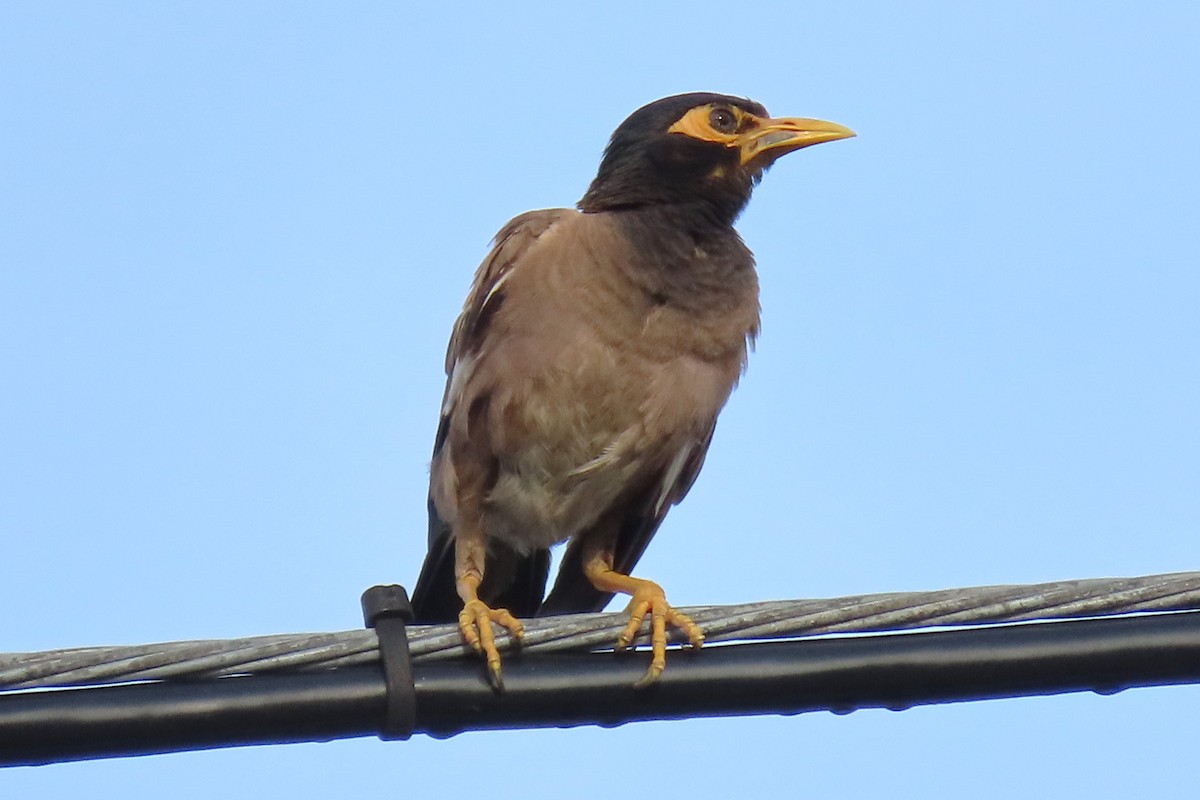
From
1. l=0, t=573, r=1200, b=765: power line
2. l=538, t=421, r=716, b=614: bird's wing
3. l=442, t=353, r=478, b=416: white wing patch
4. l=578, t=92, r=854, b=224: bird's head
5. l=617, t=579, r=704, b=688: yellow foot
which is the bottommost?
l=0, t=573, r=1200, b=765: power line

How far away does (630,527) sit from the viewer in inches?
216

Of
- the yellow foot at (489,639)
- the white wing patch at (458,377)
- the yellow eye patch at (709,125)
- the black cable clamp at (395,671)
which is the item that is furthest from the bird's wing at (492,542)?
the black cable clamp at (395,671)

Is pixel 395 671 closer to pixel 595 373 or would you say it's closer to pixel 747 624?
pixel 747 624

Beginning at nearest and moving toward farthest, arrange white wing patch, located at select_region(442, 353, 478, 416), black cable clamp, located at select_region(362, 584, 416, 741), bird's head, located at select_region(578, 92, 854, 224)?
black cable clamp, located at select_region(362, 584, 416, 741) → white wing patch, located at select_region(442, 353, 478, 416) → bird's head, located at select_region(578, 92, 854, 224)

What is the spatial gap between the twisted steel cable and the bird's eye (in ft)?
9.61

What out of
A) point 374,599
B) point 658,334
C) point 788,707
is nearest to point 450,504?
point 658,334

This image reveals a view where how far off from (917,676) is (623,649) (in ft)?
1.84

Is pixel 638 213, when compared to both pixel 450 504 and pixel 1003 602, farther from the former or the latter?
pixel 1003 602

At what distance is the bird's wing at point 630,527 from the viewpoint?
5285mm

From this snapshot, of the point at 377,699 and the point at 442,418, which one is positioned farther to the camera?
Answer: the point at 442,418

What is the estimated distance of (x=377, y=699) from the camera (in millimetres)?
2859

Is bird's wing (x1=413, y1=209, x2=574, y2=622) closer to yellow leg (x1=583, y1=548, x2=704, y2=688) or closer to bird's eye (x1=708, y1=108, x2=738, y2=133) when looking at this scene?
yellow leg (x1=583, y1=548, x2=704, y2=688)

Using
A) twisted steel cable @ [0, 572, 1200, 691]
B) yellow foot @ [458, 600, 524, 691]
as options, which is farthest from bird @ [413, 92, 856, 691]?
twisted steel cable @ [0, 572, 1200, 691]

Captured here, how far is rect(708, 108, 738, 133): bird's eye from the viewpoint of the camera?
5715mm
